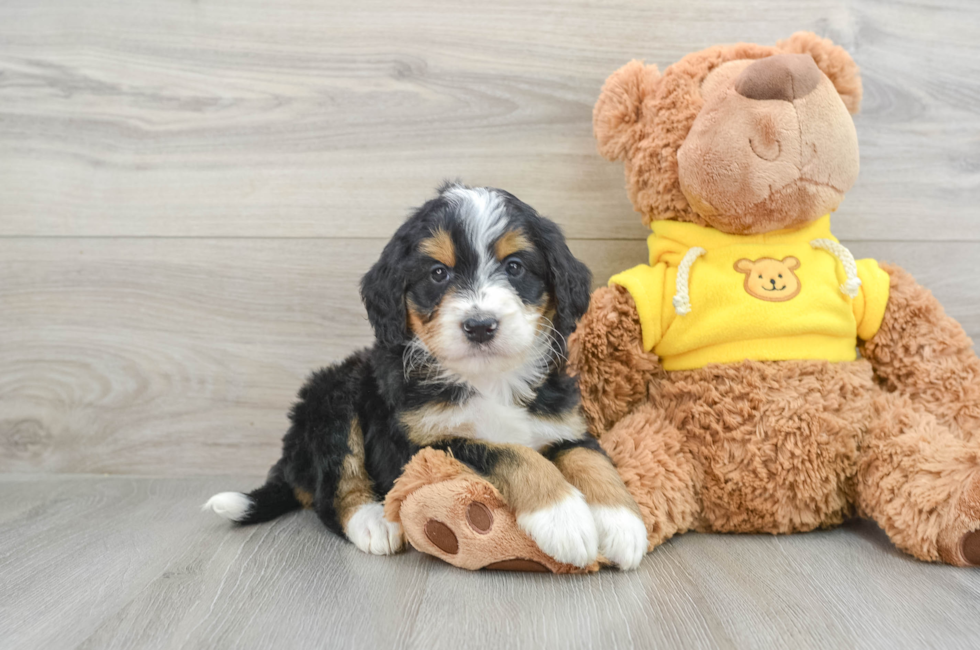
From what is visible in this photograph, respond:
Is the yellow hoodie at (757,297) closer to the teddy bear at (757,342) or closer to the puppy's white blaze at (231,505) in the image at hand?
the teddy bear at (757,342)

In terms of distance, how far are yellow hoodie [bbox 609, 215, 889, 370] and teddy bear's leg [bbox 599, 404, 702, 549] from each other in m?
0.21

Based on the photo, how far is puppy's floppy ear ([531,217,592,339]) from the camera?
64.6 inches

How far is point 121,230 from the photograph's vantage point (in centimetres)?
239

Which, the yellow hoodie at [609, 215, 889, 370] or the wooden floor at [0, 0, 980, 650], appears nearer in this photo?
the yellow hoodie at [609, 215, 889, 370]

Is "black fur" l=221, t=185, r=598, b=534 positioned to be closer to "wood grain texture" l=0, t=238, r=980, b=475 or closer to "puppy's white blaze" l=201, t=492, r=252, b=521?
"puppy's white blaze" l=201, t=492, r=252, b=521

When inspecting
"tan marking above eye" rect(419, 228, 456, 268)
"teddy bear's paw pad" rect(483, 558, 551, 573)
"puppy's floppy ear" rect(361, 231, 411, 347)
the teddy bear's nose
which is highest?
the teddy bear's nose

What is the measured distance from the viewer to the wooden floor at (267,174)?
7.40ft

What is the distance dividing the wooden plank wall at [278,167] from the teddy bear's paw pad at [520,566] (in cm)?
111

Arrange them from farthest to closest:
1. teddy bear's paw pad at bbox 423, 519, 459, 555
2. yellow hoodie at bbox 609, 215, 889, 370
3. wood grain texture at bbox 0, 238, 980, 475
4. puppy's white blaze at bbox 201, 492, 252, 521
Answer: wood grain texture at bbox 0, 238, 980, 475, puppy's white blaze at bbox 201, 492, 252, 521, yellow hoodie at bbox 609, 215, 889, 370, teddy bear's paw pad at bbox 423, 519, 459, 555

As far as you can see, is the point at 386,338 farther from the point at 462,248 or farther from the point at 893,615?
the point at 893,615

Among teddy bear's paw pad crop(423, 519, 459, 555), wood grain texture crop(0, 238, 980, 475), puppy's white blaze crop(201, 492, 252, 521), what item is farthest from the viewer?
wood grain texture crop(0, 238, 980, 475)

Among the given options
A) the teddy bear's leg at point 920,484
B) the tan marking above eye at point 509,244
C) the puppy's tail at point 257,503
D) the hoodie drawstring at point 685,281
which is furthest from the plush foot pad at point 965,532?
the puppy's tail at point 257,503

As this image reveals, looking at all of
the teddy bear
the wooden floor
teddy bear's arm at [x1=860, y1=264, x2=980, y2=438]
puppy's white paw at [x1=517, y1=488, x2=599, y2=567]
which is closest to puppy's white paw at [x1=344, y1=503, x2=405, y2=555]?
the teddy bear

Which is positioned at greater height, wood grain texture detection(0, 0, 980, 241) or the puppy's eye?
wood grain texture detection(0, 0, 980, 241)
